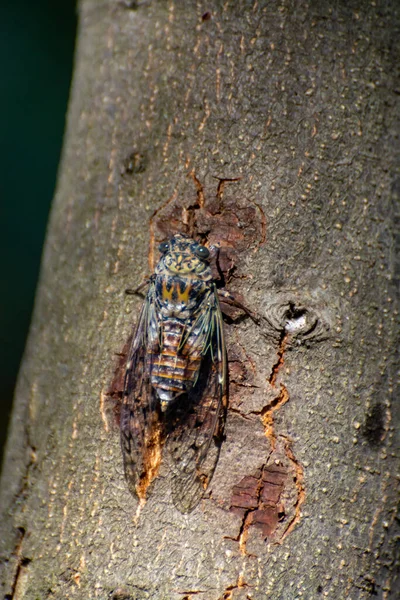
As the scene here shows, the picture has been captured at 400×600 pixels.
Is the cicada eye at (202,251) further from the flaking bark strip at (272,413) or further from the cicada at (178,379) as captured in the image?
the flaking bark strip at (272,413)

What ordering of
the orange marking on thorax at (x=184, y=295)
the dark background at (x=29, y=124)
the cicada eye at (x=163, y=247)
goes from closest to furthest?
1. the cicada eye at (x=163, y=247)
2. the orange marking on thorax at (x=184, y=295)
3. the dark background at (x=29, y=124)

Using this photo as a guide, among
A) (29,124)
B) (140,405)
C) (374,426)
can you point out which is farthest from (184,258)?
(29,124)

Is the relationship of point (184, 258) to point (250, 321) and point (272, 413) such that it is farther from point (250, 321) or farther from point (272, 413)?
point (272, 413)

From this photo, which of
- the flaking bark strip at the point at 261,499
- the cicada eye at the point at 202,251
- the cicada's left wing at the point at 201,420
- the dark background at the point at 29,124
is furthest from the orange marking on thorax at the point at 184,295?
the dark background at the point at 29,124

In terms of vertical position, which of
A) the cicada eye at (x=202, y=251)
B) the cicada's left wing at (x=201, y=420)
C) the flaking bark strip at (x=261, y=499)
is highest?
the cicada eye at (x=202, y=251)

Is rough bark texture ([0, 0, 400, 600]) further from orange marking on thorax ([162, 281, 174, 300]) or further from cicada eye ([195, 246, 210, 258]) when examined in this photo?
orange marking on thorax ([162, 281, 174, 300])

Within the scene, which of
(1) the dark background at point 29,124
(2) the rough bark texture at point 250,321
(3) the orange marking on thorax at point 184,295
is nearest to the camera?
(2) the rough bark texture at point 250,321

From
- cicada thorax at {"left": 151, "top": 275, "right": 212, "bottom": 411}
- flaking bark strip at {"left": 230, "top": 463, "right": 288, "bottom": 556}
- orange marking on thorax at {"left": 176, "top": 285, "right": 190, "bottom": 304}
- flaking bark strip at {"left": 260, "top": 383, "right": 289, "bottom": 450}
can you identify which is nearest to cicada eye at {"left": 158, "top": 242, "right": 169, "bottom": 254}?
cicada thorax at {"left": 151, "top": 275, "right": 212, "bottom": 411}

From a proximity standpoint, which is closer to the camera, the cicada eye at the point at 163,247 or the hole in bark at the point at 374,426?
the hole in bark at the point at 374,426
